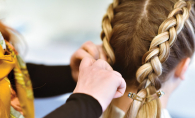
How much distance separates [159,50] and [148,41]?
2.0 inches

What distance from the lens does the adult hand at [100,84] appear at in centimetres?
45

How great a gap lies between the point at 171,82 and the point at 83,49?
37 centimetres


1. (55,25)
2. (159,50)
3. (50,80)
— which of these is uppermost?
(159,50)

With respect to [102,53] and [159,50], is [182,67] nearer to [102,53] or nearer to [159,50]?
[159,50]

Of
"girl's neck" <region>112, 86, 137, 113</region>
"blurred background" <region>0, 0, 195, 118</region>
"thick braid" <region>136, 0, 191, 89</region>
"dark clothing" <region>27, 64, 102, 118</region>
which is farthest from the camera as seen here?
"blurred background" <region>0, 0, 195, 118</region>

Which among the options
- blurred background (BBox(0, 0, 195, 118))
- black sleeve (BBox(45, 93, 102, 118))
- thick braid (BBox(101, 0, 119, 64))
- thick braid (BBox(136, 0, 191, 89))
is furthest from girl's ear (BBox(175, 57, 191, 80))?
blurred background (BBox(0, 0, 195, 118))

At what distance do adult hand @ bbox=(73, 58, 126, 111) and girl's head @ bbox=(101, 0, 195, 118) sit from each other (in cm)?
16

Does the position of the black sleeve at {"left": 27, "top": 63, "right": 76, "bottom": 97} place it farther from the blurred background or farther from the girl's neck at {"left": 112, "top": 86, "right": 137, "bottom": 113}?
the blurred background

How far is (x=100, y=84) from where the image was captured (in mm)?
459

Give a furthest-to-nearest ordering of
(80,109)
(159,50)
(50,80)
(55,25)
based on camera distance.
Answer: (55,25) → (50,80) → (159,50) → (80,109)

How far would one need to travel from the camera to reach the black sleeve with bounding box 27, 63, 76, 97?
3.18ft

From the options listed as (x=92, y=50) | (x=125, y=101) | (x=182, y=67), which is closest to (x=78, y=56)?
(x=92, y=50)

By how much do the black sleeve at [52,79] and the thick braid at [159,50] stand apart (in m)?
0.47

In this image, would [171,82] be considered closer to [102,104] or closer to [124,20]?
[124,20]
